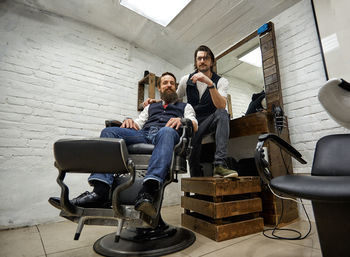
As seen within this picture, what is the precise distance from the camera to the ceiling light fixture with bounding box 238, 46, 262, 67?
245cm

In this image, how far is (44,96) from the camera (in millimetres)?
2373

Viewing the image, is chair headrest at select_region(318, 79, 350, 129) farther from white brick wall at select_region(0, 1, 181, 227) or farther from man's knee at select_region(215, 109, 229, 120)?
white brick wall at select_region(0, 1, 181, 227)

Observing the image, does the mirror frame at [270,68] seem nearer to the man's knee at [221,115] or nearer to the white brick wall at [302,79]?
the white brick wall at [302,79]

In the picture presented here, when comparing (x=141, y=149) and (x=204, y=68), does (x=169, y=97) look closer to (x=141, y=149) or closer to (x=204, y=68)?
(x=204, y=68)

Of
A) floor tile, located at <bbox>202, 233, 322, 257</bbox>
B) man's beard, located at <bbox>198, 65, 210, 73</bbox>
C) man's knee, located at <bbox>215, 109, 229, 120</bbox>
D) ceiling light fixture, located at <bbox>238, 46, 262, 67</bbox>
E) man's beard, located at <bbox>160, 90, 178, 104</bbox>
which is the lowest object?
floor tile, located at <bbox>202, 233, 322, 257</bbox>

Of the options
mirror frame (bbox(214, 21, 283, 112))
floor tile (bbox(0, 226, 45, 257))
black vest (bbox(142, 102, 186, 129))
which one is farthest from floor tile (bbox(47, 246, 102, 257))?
mirror frame (bbox(214, 21, 283, 112))

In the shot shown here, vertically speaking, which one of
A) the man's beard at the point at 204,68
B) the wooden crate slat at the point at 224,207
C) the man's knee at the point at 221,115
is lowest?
the wooden crate slat at the point at 224,207

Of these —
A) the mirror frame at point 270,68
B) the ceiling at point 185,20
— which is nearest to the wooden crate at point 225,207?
the mirror frame at point 270,68

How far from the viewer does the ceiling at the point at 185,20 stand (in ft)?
7.98

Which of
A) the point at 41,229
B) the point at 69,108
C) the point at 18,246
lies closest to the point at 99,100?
the point at 69,108

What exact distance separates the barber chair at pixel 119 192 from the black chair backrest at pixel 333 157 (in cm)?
79

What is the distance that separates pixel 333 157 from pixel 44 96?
2.91m

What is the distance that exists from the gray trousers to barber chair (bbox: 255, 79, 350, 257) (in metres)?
0.69

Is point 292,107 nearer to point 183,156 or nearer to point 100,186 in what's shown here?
point 183,156
